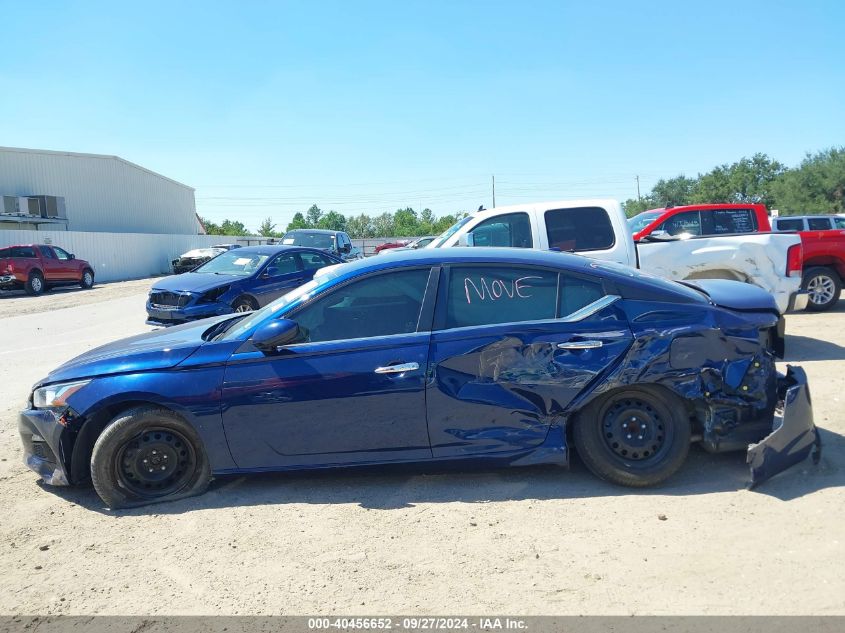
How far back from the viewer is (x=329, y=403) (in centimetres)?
400

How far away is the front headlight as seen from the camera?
13.6 feet

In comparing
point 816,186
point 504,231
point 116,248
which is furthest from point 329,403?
point 816,186

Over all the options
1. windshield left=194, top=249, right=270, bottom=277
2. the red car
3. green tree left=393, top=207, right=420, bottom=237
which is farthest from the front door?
green tree left=393, top=207, right=420, bottom=237

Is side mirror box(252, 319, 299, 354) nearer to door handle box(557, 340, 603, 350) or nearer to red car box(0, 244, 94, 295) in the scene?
door handle box(557, 340, 603, 350)

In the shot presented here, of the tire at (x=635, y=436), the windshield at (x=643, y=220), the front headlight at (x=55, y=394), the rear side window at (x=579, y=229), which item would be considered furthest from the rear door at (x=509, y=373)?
the windshield at (x=643, y=220)

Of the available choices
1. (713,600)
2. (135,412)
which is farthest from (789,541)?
(135,412)

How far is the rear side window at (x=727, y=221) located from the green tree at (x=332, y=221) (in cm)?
8501

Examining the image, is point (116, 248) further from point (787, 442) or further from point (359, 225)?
point (359, 225)

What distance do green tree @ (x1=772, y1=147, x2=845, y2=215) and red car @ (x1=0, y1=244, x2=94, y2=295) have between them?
4403cm

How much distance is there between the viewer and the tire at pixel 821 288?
11.7 metres

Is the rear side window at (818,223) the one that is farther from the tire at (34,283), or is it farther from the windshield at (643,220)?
the tire at (34,283)

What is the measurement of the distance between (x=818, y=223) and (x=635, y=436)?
18.0 m

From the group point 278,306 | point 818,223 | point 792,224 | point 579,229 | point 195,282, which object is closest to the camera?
point 278,306

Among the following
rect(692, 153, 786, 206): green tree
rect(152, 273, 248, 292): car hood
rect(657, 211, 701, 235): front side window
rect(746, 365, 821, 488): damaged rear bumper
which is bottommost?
rect(746, 365, 821, 488): damaged rear bumper
